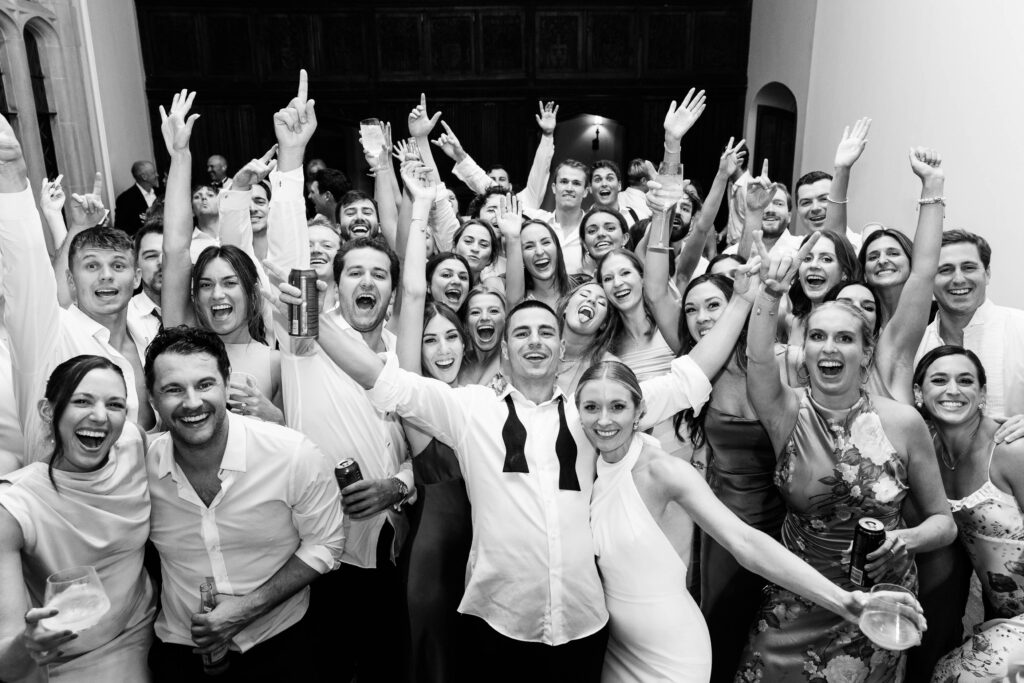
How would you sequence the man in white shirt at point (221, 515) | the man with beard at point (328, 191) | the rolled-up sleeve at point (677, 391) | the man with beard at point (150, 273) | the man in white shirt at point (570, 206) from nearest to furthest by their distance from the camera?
the man in white shirt at point (221, 515)
the rolled-up sleeve at point (677, 391)
the man with beard at point (150, 273)
the man in white shirt at point (570, 206)
the man with beard at point (328, 191)

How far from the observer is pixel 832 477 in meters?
2.08

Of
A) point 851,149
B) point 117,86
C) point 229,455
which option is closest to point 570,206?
point 851,149

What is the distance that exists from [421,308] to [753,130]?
824cm

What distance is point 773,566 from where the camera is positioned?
5.85 feet

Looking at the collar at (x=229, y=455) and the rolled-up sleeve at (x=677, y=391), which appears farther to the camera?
the rolled-up sleeve at (x=677, y=391)

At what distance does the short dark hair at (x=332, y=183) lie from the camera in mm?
6320

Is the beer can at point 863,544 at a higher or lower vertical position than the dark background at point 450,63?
lower

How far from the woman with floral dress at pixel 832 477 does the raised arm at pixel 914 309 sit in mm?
569

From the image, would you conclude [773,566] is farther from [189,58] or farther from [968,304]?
[189,58]

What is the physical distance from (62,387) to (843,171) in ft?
10.6

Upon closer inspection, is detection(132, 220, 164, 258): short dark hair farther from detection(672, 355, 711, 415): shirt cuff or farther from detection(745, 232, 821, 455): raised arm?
detection(745, 232, 821, 455): raised arm

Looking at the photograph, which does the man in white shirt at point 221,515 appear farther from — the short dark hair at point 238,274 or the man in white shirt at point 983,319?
the man in white shirt at point 983,319

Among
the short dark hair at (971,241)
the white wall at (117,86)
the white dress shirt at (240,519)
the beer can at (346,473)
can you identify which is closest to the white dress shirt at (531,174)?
the short dark hair at (971,241)

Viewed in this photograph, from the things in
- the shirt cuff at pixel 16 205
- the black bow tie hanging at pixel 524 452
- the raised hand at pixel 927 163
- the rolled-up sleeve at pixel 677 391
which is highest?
the raised hand at pixel 927 163
